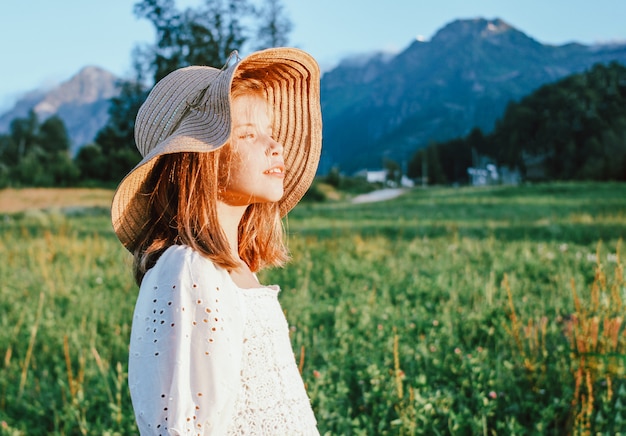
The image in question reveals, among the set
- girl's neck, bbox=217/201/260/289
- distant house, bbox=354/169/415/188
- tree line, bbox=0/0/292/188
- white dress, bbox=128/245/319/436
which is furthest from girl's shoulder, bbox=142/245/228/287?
distant house, bbox=354/169/415/188

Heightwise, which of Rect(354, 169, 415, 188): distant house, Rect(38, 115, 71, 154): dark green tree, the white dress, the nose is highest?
Rect(38, 115, 71, 154): dark green tree

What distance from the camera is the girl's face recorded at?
5.18ft

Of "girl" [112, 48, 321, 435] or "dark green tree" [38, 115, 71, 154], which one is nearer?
"girl" [112, 48, 321, 435]

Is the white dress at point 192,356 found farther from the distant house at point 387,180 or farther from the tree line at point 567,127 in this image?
the distant house at point 387,180

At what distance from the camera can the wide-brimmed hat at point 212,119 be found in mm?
1470

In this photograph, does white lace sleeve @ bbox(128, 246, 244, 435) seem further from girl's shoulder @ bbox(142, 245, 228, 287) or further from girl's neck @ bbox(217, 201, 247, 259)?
girl's neck @ bbox(217, 201, 247, 259)

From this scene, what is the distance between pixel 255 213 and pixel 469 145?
97923 millimetres

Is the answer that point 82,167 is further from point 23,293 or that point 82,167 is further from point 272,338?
point 272,338

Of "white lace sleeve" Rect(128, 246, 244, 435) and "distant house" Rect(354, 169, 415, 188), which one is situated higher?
"distant house" Rect(354, 169, 415, 188)

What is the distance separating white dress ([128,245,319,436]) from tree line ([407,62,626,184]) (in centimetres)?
5121

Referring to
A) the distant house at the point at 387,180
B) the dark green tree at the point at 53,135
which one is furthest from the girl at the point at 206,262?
the dark green tree at the point at 53,135

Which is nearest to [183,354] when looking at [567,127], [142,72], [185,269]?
[185,269]

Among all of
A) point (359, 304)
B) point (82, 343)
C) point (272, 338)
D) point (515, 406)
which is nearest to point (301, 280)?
point (359, 304)

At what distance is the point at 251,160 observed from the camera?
5.22ft
